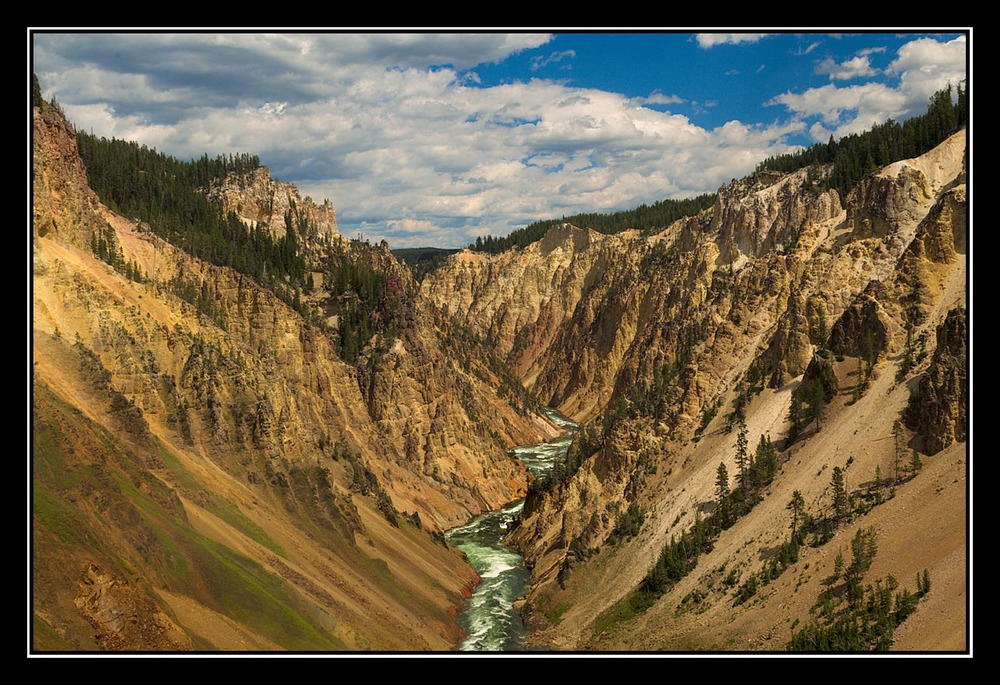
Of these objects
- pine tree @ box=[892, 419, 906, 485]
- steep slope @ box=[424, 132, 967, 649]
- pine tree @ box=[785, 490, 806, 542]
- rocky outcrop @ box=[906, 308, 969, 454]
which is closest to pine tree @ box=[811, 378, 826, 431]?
steep slope @ box=[424, 132, 967, 649]

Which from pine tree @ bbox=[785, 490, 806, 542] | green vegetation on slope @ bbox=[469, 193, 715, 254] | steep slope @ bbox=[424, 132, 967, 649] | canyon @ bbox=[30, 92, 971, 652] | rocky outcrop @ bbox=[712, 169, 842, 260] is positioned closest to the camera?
canyon @ bbox=[30, 92, 971, 652]

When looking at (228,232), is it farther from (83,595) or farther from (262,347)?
(83,595)

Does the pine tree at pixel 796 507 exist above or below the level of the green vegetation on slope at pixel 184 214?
below

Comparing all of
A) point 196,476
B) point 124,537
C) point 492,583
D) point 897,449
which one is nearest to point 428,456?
point 492,583

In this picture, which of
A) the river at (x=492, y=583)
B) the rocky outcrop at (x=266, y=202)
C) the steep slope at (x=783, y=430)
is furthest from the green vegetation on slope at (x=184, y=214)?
the steep slope at (x=783, y=430)

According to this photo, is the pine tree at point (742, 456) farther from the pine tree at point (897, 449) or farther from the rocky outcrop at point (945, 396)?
the rocky outcrop at point (945, 396)

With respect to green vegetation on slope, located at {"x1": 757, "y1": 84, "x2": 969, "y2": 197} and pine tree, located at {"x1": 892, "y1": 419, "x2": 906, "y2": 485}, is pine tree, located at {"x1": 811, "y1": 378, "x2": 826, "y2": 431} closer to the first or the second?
pine tree, located at {"x1": 892, "y1": 419, "x2": 906, "y2": 485}
